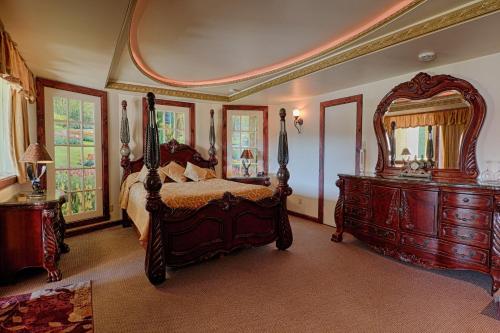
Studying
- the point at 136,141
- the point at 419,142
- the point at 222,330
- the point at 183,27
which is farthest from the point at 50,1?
the point at 419,142

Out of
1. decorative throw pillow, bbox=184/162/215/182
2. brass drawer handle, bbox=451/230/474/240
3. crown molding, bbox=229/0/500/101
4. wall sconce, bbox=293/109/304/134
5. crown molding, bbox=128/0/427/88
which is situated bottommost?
brass drawer handle, bbox=451/230/474/240

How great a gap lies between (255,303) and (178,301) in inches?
26.9

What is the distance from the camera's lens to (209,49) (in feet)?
10.5

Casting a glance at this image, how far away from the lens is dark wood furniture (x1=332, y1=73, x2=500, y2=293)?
2582mm

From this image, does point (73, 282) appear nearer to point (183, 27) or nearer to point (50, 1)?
point (50, 1)

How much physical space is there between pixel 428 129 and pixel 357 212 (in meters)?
1.40

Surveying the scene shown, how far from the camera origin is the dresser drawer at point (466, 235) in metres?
2.57

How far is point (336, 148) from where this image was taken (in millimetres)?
4684

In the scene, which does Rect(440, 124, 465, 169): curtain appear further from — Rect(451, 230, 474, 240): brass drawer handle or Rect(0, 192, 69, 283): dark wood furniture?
Rect(0, 192, 69, 283): dark wood furniture

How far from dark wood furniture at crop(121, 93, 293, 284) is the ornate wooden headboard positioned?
162 cm

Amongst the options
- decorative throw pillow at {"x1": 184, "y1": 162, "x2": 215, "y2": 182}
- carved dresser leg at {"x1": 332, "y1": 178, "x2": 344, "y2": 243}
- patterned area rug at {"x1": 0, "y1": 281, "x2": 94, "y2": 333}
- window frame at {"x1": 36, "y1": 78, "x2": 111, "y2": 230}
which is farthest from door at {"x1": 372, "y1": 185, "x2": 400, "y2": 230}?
window frame at {"x1": 36, "y1": 78, "x2": 111, "y2": 230}

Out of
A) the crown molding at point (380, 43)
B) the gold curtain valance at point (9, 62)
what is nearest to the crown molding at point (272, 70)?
the crown molding at point (380, 43)

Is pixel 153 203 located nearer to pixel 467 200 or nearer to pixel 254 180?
pixel 254 180

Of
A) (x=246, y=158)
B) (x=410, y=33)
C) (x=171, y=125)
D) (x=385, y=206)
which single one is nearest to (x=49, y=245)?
(x=171, y=125)
